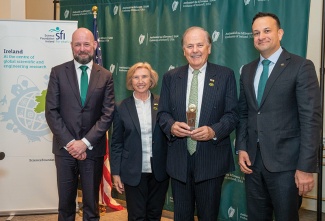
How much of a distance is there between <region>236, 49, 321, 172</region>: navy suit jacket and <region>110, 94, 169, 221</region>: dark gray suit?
2.35ft

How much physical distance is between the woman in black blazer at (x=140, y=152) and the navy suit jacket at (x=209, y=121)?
9.0 inches

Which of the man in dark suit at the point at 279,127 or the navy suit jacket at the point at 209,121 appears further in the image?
the navy suit jacket at the point at 209,121

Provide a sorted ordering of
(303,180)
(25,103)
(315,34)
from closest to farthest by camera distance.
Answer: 1. (303,180)
2. (25,103)
3. (315,34)

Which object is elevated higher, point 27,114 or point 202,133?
point 202,133

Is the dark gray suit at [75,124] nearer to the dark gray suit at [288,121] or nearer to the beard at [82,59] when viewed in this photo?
the beard at [82,59]

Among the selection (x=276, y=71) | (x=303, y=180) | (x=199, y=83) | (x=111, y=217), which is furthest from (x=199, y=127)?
(x=111, y=217)

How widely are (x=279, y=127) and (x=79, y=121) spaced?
1.57 metres

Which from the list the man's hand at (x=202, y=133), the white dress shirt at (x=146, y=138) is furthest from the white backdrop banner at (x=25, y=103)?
the man's hand at (x=202, y=133)

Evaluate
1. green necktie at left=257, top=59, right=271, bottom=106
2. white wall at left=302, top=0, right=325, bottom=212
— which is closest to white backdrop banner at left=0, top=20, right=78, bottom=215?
green necktie at left=257, top=59, right=271, bottom=106

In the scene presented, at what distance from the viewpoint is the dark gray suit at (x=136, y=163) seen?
2.84 m

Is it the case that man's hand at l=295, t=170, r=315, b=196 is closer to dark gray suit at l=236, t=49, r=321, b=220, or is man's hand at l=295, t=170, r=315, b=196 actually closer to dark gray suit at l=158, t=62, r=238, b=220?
dark gray suit at l=236, t=49, r=321, b=220

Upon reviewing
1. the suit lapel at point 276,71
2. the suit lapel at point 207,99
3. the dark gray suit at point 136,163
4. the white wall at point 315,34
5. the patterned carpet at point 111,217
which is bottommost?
the patterned carpet at point 111,217

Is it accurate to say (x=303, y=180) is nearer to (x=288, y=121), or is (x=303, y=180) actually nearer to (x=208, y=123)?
(x=288, y=121)

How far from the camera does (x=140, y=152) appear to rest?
285cm
